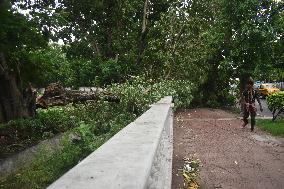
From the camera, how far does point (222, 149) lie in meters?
10.4

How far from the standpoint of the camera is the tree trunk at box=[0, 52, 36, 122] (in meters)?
14.0

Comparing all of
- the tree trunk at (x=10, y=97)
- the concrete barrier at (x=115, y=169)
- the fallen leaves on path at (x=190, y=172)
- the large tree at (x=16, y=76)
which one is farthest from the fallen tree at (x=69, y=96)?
the concrete barrier at (x=115, y=169)

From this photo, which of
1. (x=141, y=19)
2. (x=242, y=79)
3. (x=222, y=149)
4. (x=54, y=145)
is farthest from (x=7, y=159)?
(x=141, y=19)

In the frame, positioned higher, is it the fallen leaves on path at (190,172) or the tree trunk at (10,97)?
the tree trunk at (10,97)

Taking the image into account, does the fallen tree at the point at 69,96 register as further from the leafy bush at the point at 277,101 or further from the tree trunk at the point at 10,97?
the leafy bush at the point at 277,101

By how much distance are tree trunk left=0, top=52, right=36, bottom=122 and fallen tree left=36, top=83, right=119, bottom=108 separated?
3.38 feet

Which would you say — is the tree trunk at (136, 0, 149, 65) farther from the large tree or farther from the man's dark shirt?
the man's dark shirt

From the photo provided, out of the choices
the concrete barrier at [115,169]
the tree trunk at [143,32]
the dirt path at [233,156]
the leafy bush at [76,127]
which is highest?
the tree trunk at [143,32]

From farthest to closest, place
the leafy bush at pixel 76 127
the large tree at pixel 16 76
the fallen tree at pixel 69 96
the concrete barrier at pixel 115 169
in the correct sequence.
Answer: the fallen tree at pixel 69 96 → the large tree at pixel 16 76 → the leafy bush at pixel 76 127 → the concrete barrier at pixel 115 169

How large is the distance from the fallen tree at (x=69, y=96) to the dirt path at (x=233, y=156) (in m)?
2.80

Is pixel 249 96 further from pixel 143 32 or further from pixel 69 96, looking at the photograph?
pixel 143 32

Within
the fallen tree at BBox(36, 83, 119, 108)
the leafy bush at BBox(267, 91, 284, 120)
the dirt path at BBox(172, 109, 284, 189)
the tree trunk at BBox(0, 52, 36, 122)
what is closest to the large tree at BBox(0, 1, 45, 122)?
the tree trunk at BBox(0, 52, 36, 122)

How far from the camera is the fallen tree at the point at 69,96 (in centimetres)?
1378

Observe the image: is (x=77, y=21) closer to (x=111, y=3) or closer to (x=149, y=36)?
(x=111, y=3)
